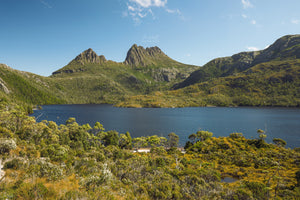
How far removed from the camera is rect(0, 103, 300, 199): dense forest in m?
17.6

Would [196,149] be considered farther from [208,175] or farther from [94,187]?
[94,187]

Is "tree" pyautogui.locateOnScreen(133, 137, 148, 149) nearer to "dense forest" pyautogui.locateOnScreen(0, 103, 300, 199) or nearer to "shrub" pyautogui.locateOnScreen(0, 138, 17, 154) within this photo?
"dense forest" pyautogui.locateOnScreen(0, 103, 300, 199)

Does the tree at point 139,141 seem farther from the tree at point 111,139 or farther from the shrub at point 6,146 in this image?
the shrub at point 6,146

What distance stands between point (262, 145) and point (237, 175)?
34.8 meters

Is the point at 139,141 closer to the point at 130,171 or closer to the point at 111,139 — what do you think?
the point at 111,139

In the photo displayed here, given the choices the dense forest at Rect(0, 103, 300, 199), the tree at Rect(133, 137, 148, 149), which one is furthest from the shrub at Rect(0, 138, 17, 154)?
the tree at Rect(133, 137, 148, 149)

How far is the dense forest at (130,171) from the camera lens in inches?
695

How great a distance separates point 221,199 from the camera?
73.4 ft

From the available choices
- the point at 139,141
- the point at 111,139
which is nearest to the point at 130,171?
the point at 111,139

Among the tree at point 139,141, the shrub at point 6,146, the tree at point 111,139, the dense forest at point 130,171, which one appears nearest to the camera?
the dense forest at point 130,171

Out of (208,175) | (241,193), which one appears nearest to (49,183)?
(241,193)

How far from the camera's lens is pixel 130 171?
29203 millimetres

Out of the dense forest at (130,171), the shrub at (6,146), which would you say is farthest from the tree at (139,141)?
the shrub at (6,146)

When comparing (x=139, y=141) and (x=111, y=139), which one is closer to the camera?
(x=111, y=139)
